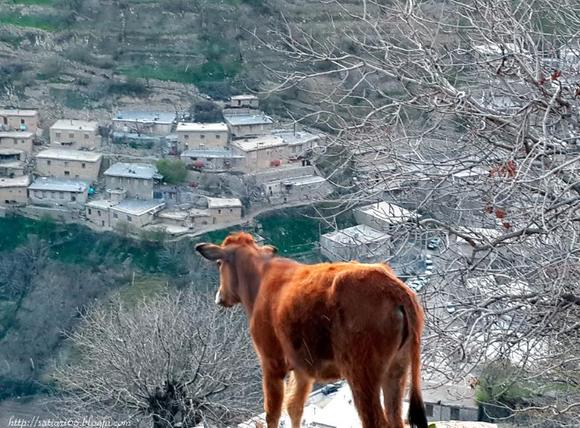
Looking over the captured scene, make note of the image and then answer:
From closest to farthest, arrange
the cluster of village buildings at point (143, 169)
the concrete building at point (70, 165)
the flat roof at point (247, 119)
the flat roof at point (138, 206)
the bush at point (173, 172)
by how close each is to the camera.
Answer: the flat roof at point (138, 206)
the cluster of village buildings at point (143, 169)
the bush at point (173, 172)
the concrete building at point (70, 165)
the flat roof at point (247, 119)

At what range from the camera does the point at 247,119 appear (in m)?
27.7

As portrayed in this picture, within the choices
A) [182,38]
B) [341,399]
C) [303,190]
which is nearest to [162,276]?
[303,190]

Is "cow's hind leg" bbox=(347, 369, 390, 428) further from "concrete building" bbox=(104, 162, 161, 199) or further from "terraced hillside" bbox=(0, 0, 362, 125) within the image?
"terraced hillside" bbox=(0, 0, 362, 125)

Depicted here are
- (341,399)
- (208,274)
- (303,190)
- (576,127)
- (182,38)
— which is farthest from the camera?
(182,38)

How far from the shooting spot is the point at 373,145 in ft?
18.5

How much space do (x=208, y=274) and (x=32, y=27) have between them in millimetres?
13733

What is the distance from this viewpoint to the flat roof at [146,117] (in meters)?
28.2

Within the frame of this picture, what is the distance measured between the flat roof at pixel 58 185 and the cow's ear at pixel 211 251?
21.3 meters

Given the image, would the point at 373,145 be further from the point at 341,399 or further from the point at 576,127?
the point at 341,399

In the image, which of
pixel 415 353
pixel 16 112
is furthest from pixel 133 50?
pixel 415 353

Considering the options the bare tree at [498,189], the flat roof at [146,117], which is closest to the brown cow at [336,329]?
the bare tree at [498,189]

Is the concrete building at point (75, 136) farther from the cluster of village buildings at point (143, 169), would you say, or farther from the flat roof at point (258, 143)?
the flat roof at point (258, 143)

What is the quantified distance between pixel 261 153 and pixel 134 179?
323 centimetres

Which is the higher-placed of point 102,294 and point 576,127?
point 576,127
